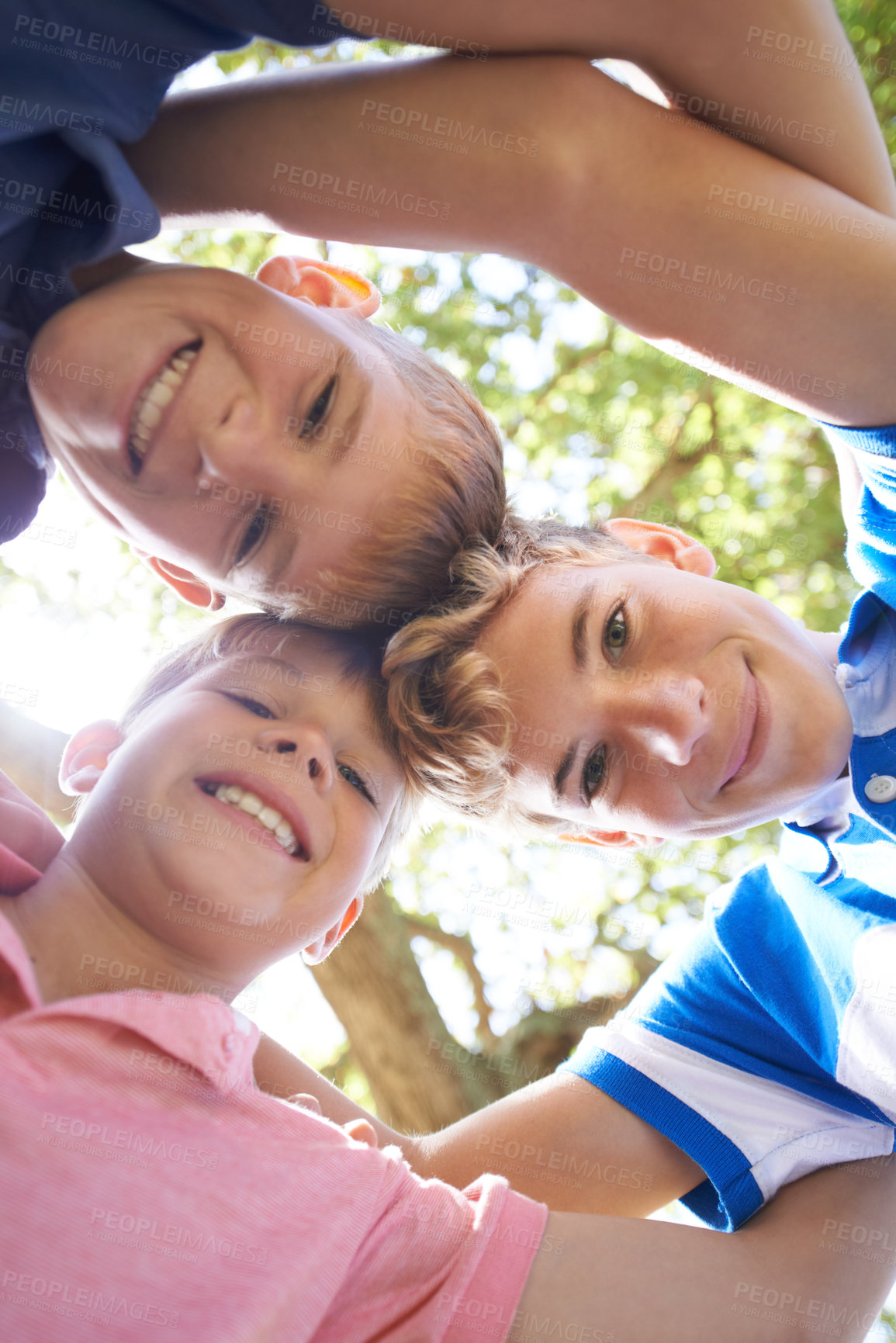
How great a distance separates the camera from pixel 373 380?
153cm

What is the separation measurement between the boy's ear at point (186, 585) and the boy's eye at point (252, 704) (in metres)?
0.41

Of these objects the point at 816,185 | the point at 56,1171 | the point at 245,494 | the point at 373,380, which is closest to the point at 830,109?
the point at 816,185

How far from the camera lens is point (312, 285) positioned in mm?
1739

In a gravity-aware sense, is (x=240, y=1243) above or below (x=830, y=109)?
below

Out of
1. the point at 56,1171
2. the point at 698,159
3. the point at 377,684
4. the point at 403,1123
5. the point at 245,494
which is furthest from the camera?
the point at 403,1123

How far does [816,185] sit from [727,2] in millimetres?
254

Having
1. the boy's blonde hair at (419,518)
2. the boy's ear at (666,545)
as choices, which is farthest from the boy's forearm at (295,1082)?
the boy's ear at (666,545)

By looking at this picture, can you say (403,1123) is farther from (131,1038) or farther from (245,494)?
(245,494)

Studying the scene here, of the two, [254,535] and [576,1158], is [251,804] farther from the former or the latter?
[576,1158]

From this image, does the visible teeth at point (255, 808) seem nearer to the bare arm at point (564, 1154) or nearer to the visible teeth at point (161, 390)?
the bare arm at point (564, 1154)

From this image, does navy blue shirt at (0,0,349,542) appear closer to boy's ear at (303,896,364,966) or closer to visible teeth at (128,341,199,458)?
visible teeth at (128,341,199,458)

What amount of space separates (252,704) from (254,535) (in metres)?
0.30

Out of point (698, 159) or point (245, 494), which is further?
point (245, 494)

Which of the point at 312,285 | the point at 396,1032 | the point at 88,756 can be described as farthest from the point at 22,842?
the point at 396,1032
